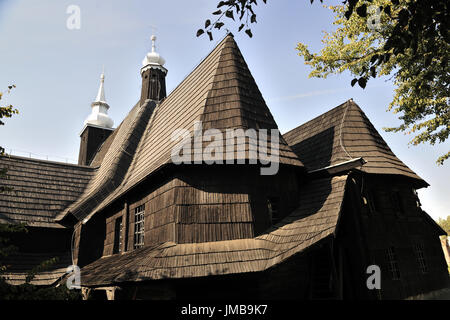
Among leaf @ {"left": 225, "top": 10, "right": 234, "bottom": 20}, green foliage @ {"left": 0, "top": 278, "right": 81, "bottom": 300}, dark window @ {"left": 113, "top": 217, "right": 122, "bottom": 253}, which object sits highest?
leaf @ {"left": 225, "top": 10, "right": 234, "bottom": 20}

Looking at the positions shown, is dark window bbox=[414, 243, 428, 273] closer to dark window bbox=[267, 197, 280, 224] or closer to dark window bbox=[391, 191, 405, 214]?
dark window bbox=[391, 191, 405, 214]

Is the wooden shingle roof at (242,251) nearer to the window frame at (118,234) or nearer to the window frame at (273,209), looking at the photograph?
the window frame at (273,209)

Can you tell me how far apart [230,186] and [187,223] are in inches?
62.5

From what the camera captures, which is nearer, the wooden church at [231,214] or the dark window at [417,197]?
the wooden church at [231,214]

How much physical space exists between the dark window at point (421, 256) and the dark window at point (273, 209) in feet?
26.0

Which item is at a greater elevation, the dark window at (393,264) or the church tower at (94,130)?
the church tower at (94,130)

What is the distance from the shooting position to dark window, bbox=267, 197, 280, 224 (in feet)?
30.0

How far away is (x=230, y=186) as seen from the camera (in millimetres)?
8883

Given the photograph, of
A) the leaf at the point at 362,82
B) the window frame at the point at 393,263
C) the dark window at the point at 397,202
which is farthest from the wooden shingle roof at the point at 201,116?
the dark window at the point at 397,202

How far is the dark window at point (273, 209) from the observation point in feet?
30.0

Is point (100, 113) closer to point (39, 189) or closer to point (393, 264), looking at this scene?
point (39, 189)

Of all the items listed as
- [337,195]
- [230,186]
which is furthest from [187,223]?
[337,195]

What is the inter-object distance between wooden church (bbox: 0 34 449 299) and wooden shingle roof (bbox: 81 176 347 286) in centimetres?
4

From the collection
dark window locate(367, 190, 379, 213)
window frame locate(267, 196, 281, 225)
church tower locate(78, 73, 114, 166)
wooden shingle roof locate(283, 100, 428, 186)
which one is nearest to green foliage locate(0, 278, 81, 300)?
window frame locate(267, 196, 281, 225)
